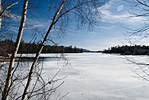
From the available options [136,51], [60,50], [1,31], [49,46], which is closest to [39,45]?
[49,46]

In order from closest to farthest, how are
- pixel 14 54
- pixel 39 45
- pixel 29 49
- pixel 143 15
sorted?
pixel 14 54, pixel 29 49, pixel 39 45, pixel 143 15

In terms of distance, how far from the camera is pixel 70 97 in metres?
3.11

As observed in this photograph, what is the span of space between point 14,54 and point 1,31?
117 centimetres

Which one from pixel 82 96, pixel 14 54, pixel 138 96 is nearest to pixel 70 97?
pixel 82 96

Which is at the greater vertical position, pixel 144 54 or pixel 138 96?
pixel 144 54

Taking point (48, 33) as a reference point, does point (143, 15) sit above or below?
above

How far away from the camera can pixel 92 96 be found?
3189mm

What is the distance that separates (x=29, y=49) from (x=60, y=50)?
397 mm

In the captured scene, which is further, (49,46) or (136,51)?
(136,51)

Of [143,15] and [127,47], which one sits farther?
[127,47]

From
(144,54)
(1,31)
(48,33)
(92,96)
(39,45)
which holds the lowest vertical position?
(92,96)

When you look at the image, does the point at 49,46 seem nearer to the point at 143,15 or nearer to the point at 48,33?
the point at 48,33

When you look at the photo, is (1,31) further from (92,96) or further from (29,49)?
(92,96)

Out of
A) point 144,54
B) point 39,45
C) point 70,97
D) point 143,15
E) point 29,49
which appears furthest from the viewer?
point 70,97
